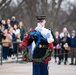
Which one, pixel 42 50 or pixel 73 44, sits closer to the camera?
pixel 42 50

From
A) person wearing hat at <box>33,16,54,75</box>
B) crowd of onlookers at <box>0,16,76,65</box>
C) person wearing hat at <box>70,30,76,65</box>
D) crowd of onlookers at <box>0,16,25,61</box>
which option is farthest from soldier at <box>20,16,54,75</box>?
crowd of onlookers at <box>0,16,25,61</box>

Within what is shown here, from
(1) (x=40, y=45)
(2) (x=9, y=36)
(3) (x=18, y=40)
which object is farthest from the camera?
(3) (x=18, y=40)

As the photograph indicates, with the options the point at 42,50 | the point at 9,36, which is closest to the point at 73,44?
the point at 9,36

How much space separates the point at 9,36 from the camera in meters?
22.1

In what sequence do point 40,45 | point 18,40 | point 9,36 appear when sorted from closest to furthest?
point 40,45
point 9,36
point 18,40

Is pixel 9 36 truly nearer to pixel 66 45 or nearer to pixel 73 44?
pixel 66 45

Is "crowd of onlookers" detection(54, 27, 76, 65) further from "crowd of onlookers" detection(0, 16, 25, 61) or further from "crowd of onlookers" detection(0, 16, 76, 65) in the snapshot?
"crowd of onlookers" detection(0, 16, 25, 61)

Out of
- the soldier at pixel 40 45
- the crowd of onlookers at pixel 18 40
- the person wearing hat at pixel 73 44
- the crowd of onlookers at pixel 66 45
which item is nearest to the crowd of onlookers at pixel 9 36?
the crowd of onlookers at pixel 18 40

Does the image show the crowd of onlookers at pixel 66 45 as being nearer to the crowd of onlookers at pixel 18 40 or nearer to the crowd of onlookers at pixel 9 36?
the crowd of onlookers at pixel 18 40

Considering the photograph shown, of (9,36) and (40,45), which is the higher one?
(9,36)

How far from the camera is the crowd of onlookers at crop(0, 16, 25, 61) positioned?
21.8 meters

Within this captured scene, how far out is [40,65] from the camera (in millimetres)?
11156

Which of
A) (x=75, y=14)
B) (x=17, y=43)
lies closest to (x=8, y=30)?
(x=17, y=43)

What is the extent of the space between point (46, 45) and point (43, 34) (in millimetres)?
306
